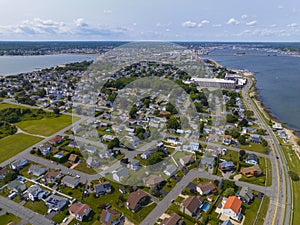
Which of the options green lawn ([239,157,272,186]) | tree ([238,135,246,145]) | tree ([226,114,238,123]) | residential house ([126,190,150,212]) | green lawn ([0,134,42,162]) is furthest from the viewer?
tree ([226,114,238,123])

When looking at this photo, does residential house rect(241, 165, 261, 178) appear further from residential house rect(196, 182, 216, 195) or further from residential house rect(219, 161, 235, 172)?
residential house rect(196, 182, 216, 195)

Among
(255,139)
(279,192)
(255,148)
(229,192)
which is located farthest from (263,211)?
(255,139)

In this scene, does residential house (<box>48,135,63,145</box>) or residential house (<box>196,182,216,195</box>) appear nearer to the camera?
residential house (<box>196,182,216,195</box>)

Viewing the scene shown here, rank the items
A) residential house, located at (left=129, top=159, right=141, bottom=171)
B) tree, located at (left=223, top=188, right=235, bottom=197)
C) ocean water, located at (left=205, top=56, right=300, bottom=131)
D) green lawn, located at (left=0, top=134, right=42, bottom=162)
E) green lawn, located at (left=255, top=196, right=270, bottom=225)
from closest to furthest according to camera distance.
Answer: green lawn, located at (left=255, top=196, right=270, bottom=225)
tree, located at (left=223, top=188, right=235, bottom=197)
residential house, located at (left=129, top=159, right=141, bottom=171)
green lawn, located at (left=0, top=134, right=42, bottom=162)
ocean water, located at (left=205, top=56, right=300, bottom=131)

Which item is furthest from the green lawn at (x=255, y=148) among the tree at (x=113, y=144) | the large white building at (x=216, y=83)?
the large white building at (x=216, y=83)

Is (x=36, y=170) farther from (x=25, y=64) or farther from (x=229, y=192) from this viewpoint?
(x=25, y=64)

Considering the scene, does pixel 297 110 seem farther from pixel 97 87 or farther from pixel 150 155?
pixel 97 87

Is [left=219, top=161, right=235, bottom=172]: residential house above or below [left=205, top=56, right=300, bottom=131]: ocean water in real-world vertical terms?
below

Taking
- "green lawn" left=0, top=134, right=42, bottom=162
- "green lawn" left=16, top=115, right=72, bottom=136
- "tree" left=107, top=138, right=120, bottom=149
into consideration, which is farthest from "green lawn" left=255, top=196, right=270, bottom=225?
"green lawn" left=16, top=115, right=72, bottom=136
